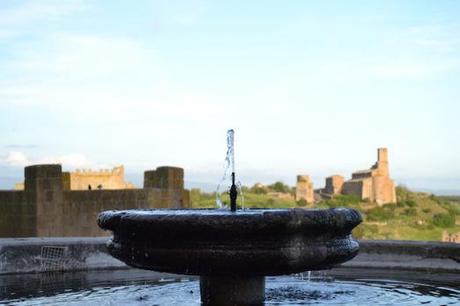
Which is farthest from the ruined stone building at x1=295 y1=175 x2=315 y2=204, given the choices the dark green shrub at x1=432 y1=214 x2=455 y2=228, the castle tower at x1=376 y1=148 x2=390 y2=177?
the dark green shrub at x1=432 y1=214 x2=455 y2=228

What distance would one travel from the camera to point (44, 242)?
8.28 meters

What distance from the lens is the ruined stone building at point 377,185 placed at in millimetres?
96562

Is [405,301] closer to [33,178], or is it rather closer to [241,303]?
[241,303]

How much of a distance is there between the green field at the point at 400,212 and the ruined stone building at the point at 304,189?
43.1 inches

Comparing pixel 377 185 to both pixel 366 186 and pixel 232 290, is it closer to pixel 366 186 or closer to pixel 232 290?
pixel 366 186

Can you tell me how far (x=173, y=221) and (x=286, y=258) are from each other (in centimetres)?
69

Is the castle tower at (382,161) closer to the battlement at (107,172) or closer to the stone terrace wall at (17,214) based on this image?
the battlement at (107,172)

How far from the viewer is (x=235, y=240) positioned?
4.20 m

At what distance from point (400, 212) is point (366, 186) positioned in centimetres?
679

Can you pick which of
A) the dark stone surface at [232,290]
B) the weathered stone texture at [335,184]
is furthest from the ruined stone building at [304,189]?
the dark stone surface at [232,290]

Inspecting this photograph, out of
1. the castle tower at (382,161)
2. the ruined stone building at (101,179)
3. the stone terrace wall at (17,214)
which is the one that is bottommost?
the stone terrace wall at (17,214)

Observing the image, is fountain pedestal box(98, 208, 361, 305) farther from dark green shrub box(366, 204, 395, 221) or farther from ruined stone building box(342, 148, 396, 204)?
ruined stone building box(342, 148, 396, 204)

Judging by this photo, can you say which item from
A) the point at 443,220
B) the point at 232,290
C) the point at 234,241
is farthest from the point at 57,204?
the point at 443,220

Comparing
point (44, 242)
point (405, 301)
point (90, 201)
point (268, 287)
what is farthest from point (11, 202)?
point (405, 301)
